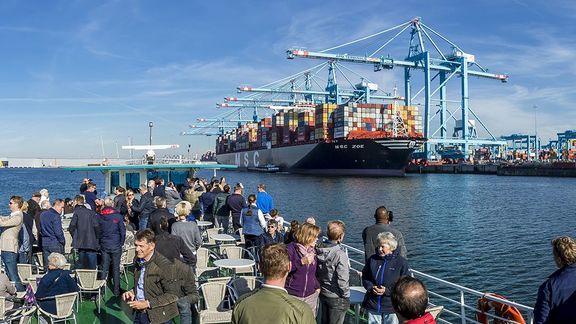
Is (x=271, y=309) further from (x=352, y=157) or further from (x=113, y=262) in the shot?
(x=352, y=157)

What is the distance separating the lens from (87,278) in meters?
7.12

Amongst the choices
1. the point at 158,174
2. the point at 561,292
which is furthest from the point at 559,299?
the point at 158,174

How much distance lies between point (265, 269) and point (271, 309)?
0.88 ft

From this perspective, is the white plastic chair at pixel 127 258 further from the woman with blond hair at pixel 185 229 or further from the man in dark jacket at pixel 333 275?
the man in dark jacket at pixel 333 275

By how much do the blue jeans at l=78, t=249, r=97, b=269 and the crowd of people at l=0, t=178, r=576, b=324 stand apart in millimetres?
16

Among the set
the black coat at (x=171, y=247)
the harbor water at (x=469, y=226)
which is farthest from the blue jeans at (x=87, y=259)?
the harbor water at (x=469, y=226)

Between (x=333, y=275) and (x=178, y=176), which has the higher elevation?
(x=178, y=176)

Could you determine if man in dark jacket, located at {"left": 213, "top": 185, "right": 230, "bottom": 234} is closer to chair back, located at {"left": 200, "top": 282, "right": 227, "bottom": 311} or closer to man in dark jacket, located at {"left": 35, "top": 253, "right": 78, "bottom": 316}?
chair back, located at {"left": 200, "top": 282, "right": 227, "bottom": 311}

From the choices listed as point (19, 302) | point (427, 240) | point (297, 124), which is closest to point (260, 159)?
point (297, 124)

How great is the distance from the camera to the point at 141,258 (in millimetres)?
4344

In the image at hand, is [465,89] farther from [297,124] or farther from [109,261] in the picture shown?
[109,261]

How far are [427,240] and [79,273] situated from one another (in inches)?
695

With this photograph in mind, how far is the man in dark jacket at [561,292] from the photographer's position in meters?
3.75

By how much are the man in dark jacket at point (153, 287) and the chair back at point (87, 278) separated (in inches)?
123
